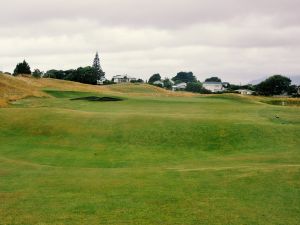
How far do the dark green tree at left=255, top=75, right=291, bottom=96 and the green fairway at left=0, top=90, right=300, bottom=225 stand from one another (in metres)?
66.5

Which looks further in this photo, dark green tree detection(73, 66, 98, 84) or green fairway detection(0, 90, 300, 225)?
dark green tree detection(73, 66, 98, 84)

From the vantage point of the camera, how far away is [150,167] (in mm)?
23484

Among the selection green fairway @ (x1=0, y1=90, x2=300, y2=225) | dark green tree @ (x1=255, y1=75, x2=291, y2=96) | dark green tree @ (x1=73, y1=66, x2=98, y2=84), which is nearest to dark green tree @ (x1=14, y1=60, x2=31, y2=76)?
dark green tree @ (x1=73, y1=66, x2=98, y2=84)

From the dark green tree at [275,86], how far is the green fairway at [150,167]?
66472 mm

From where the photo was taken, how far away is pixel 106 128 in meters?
34.4

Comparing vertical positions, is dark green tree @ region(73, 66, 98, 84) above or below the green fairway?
above

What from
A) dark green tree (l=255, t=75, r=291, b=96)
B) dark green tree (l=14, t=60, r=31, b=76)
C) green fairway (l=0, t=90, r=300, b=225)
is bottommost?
green fairway (l=0, t=90, r=300, b=225)

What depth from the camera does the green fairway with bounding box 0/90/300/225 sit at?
13.9m

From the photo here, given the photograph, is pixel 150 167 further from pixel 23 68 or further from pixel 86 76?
pixel 86 76

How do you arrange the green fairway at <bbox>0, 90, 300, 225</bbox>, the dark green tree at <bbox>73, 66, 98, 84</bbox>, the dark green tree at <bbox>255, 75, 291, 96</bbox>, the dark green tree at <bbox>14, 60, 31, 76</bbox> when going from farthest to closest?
the dark green tree at <bbox>73, 66, 98, 84</bbox>
the dark green tree at <bbox>255, 75, 291, 96</bbox>
the dark green tree at <bbox>14, 60, 31, 76</bbox>
the green fairway at <bbox>0, 90, 300, 225</bbox>

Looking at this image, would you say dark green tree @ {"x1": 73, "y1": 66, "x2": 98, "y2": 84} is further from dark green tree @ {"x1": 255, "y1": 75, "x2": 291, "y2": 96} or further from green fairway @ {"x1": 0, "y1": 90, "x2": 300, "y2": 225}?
green fairway @ {"x1": 0, "y1": 90, "x2": 300, "y2": 225}

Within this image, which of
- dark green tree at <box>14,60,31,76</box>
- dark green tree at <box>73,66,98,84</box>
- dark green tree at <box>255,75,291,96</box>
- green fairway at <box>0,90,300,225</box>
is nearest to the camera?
green fairway at <box>0,90,300,225</box>

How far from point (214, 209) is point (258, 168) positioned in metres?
6.68

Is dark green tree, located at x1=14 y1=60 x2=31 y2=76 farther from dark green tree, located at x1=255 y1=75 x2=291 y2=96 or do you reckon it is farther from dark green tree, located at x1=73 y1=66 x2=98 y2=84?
dark green tree, located at x1=255 y1=75 x2=291 y2=96
